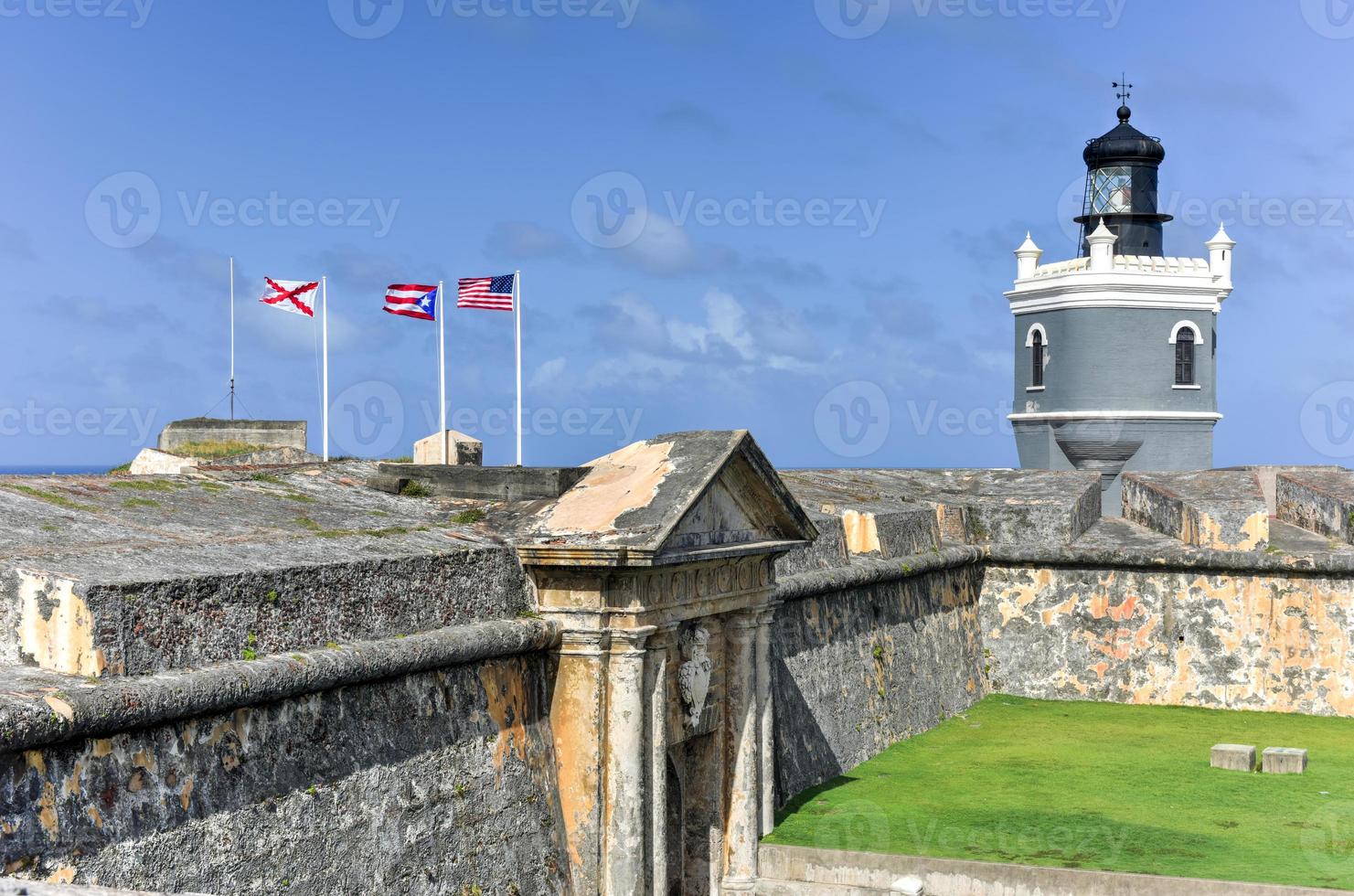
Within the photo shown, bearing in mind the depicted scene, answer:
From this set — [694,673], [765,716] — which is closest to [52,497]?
[694,673]

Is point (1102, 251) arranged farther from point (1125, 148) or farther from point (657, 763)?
point (657, 763)

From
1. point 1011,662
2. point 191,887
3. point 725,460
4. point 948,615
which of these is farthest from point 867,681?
point 191,887

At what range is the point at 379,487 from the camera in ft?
40.8

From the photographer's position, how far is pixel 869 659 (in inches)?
698

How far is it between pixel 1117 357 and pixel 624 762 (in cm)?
2596

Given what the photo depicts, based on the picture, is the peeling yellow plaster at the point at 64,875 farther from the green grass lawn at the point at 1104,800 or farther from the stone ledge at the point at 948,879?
the green grass lawn at the point at 1104,800

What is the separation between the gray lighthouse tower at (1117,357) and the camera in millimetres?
34625

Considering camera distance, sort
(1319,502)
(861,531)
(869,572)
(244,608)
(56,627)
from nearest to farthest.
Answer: (56,627) < (244,608) < (869,572) < (861,531) < (1319,502)

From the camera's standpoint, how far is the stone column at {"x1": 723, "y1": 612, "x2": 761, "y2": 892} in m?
12.8

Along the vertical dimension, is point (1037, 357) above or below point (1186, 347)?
below

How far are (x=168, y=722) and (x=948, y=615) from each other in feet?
46.4

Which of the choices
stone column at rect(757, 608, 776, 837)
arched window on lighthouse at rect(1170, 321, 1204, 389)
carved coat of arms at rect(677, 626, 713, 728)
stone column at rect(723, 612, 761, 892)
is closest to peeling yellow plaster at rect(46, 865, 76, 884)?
carved coat of arms at rect(677, 626, 713, 728)

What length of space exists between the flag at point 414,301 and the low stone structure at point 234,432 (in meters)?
10.5

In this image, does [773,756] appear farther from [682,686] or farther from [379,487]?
[379,487]
